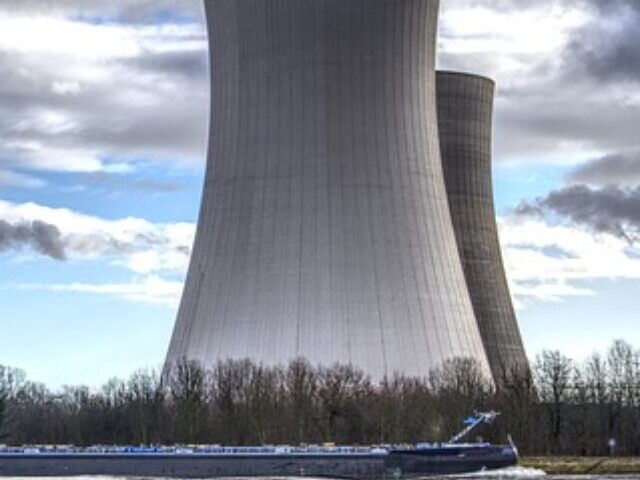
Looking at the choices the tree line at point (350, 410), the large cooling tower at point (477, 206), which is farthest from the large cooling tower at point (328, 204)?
the large cooling tower at point (477, 206)

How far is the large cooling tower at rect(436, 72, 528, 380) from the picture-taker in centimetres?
4269

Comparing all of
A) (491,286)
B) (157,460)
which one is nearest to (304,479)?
(157,460)

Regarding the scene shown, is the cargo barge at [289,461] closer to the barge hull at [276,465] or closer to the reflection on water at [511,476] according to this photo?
the barge hull at [276,465]

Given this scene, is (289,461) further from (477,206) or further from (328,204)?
(477,206)

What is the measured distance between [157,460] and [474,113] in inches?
655

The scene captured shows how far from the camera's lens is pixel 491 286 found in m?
43.0

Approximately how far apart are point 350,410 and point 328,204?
17.1 feet

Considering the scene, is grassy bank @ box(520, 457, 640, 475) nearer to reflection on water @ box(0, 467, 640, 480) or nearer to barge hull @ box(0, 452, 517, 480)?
reflection on water @ box(0, 467, 640, 480)

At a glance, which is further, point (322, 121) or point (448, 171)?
point (448, 171)

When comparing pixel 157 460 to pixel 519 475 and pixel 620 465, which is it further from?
pixel 620 465

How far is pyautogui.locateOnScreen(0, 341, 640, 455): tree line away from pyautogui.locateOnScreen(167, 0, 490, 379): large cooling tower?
1038mm

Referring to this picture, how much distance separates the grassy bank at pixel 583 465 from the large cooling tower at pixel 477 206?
10690 mm

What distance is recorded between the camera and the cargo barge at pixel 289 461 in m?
30.1

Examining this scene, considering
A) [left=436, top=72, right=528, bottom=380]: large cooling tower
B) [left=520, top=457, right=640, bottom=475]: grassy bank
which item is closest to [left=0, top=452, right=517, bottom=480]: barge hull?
[left=520, top=457, right=640, bottom=475]: grassy bank
